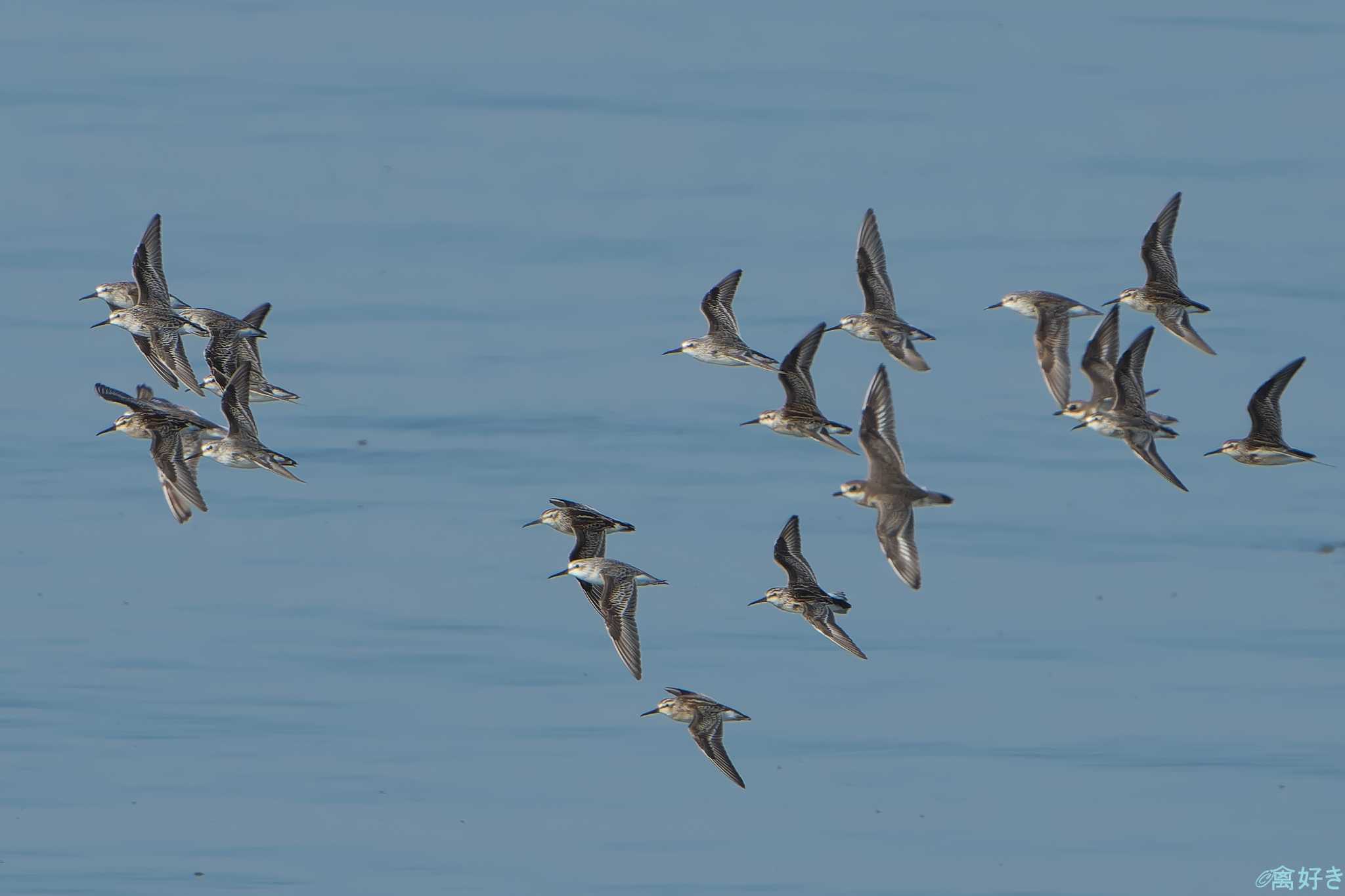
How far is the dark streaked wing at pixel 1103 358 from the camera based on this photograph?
60.1 feet

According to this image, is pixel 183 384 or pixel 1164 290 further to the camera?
pixel 183 384

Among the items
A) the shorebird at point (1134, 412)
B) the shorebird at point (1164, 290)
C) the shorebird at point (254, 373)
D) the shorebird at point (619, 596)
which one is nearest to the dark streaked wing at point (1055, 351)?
the shorebird at point (1164, 290)

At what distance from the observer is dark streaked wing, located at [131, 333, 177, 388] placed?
62.3 feet

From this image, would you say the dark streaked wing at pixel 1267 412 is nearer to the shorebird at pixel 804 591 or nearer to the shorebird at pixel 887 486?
the shorebird at pixel 887 486

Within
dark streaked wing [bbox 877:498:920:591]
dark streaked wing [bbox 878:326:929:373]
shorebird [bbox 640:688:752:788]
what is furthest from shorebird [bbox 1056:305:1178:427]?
shorebird [bbox 640:688:752:788]

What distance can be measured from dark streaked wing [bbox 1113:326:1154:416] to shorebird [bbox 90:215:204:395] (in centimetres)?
696

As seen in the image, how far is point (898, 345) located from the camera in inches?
752

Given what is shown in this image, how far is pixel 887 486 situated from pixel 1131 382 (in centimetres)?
209

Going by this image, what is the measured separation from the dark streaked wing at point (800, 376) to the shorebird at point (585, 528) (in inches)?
58.4

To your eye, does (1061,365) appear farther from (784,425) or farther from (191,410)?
(191,410)

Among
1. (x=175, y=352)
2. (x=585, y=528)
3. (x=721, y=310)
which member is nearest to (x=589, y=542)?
(x=585, y=528)

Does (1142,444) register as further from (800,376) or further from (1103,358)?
(800,376)

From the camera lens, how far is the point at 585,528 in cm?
1816

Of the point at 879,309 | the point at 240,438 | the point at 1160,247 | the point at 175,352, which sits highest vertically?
the point at 1160,247
